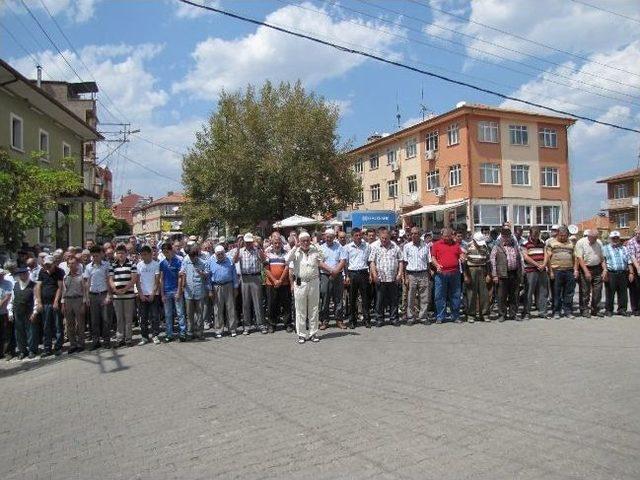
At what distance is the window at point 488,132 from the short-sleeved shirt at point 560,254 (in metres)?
31.1

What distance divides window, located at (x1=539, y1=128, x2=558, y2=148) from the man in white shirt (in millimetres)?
38933

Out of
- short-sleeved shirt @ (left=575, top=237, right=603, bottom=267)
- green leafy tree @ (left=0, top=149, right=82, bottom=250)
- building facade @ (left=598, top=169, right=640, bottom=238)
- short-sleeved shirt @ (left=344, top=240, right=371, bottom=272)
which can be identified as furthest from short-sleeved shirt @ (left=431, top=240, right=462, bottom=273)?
building facade @ (left=598, top=169, right=640, bottom=238)

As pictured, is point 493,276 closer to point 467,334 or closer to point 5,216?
point 467,334

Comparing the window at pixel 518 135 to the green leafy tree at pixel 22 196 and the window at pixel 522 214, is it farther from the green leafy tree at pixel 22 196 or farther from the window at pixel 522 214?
the green leafy tree at pixel 22 196

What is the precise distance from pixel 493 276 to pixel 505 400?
251 inches

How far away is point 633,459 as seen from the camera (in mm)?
4387

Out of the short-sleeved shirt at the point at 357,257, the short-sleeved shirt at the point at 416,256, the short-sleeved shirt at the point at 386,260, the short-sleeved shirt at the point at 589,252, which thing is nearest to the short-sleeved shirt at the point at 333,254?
the short-sleeved shirt at the point at 357,257

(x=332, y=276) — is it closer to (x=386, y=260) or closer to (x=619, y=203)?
(x=386, y=260)

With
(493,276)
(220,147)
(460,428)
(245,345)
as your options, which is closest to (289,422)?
(460,428)

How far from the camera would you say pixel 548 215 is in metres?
43.9

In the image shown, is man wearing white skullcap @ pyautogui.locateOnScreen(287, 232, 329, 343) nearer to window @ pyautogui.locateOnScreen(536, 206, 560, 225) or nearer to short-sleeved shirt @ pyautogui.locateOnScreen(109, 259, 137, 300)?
short-sleeved shirt @ pyautogui.locateOnScreen(109, 259, 137, 300)

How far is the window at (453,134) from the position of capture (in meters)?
42.5

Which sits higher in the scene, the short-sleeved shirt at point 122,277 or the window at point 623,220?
the window at point 623,220

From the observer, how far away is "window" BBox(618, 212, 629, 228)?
70.9 m
